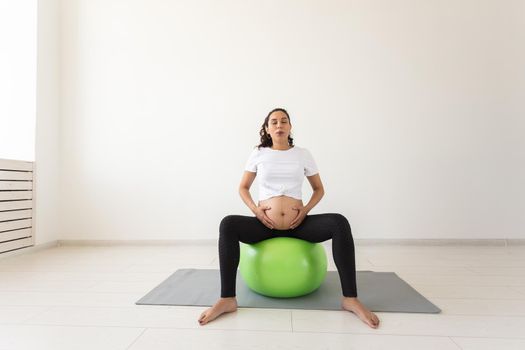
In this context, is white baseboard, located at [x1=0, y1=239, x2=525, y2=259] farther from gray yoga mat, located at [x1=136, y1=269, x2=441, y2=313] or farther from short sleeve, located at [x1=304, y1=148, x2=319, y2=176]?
short sleeve, located at [x1=304, y1=148, x2=319, y2=176]

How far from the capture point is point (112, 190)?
10.8ft

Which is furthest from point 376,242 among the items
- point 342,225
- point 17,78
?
point 17,78

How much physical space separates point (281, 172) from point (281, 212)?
224mm

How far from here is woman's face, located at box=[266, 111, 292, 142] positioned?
1868mm

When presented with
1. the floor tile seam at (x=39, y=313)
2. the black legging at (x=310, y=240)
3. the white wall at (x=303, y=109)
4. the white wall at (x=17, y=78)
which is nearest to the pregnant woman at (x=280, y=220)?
the black legging at (x=310, y=240)

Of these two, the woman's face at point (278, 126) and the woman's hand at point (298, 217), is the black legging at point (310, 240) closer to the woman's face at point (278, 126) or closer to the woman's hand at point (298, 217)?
the woman's hand at point (298, 217)

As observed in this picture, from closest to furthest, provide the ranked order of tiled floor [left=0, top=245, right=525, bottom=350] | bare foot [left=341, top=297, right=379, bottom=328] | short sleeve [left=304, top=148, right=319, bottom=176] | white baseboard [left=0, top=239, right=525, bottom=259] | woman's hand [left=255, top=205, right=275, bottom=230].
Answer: tiled floor [left=0, top=245, right=525, bottom=350]
bare foot [left=341, top=297, right=379, bottom=328]
woman's hand [left=255, top=205, right=275, bottom=230]
short sleeve [left=304, top=148, right=319, bottom=176]
white baseboard [left=0, top=239, right=525, bottom=259]

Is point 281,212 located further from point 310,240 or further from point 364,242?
point 364,242

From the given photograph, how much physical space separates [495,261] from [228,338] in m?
2.30

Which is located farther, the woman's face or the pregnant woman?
the woman's face

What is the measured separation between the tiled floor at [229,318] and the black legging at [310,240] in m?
0.14

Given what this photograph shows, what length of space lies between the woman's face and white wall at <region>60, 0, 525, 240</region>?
1.39 metres

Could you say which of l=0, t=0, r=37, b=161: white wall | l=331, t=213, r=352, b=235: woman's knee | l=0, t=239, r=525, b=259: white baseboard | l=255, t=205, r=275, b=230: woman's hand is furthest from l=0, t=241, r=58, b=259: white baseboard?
l=331, t=213, r=352, b=235: woman's knee

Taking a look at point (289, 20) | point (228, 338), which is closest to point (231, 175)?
point (289, 20)
